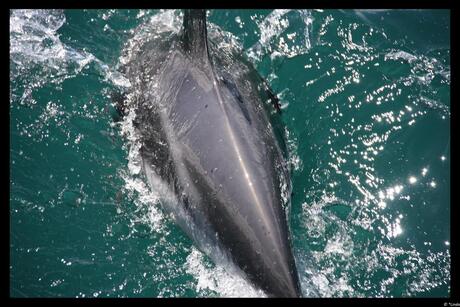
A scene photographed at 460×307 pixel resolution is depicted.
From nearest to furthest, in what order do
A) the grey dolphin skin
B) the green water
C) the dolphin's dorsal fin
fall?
the grey dolphin skin
the green water
the dolphin's dorsal fin

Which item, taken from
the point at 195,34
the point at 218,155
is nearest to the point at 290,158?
the point at 218,155

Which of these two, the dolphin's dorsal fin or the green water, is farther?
the dolphin's dorsal fin

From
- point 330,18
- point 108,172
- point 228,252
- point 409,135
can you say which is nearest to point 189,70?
point 108,172

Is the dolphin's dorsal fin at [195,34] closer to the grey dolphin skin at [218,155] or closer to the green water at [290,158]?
the grey dolphin skin at [218,155]

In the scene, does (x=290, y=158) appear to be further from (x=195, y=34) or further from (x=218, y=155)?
(x=195, y=34)

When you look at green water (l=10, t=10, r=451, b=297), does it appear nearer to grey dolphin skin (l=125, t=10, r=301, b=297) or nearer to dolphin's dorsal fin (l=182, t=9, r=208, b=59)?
grey dolphin skin (l=125, t=10, r=301, b=297)

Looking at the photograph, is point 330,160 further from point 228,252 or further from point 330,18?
point 330,18

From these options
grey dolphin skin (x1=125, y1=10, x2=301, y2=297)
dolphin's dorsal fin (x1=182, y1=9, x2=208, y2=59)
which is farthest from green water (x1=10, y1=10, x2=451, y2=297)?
dolphin's dorsal fin (x1=182, y1=9, x2=208, y2=59)
